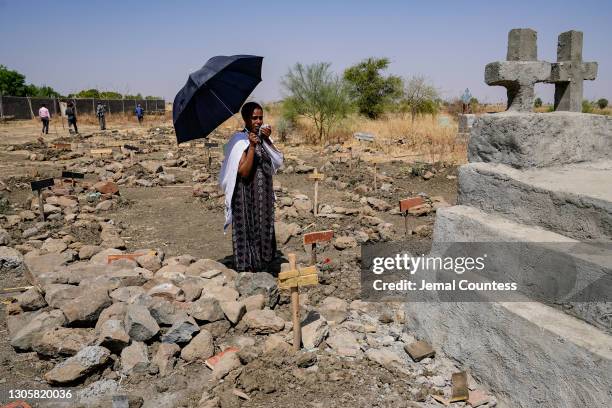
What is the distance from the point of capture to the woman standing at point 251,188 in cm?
388

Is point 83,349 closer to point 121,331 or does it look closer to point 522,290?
point 121,331

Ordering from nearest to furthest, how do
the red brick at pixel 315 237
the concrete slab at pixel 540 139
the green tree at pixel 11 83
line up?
the concrete slab at pixel 540 139, the red brick at pixel 315 237, the green tree at pixel 11 83

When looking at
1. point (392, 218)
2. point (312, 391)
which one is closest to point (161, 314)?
point (312, 391)

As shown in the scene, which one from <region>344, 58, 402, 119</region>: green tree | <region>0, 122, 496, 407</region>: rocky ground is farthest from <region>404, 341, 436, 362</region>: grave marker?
<region>344, 58, 402, 119</region>: green tree

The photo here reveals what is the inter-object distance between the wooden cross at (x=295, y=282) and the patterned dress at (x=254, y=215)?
3.82 feet

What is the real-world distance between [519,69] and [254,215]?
2432 mm

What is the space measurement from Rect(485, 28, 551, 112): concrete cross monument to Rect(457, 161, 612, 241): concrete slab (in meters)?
0.48

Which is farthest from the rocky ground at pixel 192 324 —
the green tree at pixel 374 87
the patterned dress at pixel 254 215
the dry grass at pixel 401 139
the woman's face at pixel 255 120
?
the green tree at pixel 374 87

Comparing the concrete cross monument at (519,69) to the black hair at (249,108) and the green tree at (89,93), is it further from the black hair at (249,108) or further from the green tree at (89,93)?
the green tree at (89,93)

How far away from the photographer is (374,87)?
25.3 m

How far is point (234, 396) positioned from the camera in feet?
8.65

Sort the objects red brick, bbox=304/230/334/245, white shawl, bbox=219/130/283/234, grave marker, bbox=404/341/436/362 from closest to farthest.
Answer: grave marker, bbox=404/341/436/362 → white shawl, bbox=219/130/283/234 → red brick, bbox=304/230/334/245

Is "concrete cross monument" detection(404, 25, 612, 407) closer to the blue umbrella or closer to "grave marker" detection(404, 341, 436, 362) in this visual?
"grave marker" detection(404, 341, 436, 362)

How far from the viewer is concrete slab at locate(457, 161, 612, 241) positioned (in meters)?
2.33
